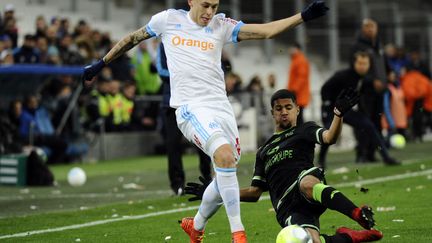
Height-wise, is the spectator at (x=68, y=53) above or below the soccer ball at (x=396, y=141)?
above

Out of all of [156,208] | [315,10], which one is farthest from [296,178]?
[156,208]

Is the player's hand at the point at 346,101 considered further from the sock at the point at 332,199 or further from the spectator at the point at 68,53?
the spectator at the point at 68,53

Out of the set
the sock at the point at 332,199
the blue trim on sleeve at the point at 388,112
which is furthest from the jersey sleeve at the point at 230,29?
the blue trim on sleeve at the point at 388,112

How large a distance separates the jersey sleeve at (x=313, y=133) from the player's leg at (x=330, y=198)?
24 centimetres

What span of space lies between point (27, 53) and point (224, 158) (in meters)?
13.7

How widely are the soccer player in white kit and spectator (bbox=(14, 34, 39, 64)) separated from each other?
476 inches

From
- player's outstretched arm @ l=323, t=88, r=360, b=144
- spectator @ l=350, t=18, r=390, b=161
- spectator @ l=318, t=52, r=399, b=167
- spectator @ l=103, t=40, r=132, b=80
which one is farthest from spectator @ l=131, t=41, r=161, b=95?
player's outstretched arm @ l=323, t=88, r=360, b=144

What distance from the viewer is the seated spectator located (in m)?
21.2

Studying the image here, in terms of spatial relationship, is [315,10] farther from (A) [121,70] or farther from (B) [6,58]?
(A) [121,70]

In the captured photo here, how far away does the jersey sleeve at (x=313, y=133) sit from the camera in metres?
8.66

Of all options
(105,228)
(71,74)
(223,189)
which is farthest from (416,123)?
(223,189)

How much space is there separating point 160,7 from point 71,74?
8.36 metres

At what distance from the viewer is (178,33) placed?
9.55m

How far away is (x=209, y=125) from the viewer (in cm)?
895
